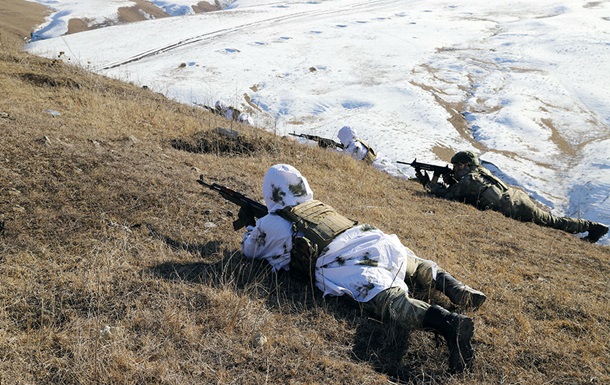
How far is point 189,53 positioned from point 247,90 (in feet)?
25.3

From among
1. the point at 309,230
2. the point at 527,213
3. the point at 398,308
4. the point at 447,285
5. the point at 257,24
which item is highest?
the point at 309,230

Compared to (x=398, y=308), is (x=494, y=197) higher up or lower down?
lower down

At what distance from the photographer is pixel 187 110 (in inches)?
391

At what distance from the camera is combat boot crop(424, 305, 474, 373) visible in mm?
2838

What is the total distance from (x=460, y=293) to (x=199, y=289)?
1.97 m

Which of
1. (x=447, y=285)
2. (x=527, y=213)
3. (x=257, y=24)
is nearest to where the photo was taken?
(x=447, y=285)

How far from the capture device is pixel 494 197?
278 inches

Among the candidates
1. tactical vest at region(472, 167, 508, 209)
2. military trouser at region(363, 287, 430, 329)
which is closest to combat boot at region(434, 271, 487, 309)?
military trouser at region(363, 287, 430, 329)

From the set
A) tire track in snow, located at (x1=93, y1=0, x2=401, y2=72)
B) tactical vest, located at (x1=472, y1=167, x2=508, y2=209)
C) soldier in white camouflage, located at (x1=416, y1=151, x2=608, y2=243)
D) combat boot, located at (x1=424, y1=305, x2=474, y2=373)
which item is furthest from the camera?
tire track in snow, located at (x1=93, y1=0, x2=401, y2=72)

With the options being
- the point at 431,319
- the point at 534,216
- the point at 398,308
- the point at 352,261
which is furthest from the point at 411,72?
the point at 431,319

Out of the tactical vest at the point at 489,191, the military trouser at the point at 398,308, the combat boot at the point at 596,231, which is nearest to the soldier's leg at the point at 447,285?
the military trouser at the point at 398,308

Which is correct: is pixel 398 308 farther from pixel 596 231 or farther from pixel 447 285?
pixel 596 231

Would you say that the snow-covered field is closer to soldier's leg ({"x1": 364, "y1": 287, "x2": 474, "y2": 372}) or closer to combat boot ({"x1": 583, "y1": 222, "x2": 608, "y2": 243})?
combat boot ({"x1": 583, "y1": 222, "x2": 608, "y2": 243})

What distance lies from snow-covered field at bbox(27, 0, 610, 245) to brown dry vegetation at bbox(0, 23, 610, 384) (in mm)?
4752
